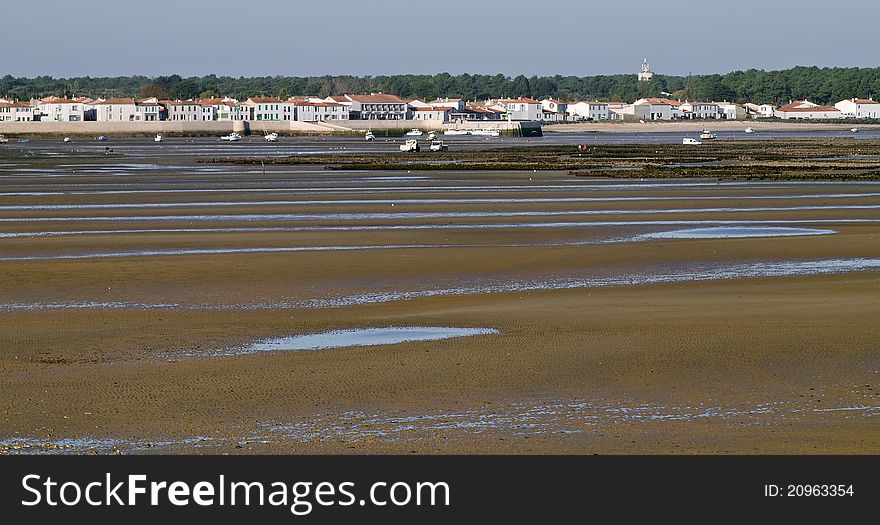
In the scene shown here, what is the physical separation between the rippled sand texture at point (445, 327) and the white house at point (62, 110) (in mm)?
136358

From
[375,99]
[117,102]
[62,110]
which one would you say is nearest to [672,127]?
[375,99]

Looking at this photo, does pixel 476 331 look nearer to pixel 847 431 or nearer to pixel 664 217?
pixel 847 431

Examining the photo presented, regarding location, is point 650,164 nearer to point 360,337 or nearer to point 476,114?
point 360,337

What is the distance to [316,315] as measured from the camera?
14.7m

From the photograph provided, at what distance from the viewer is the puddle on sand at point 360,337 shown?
12.6 metres

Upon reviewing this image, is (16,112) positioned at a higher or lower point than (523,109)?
lower

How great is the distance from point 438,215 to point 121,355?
55.0 feet

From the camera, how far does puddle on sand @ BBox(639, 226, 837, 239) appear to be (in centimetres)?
2339

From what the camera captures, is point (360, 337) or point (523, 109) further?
point (523, 109)

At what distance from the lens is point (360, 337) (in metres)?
13.1

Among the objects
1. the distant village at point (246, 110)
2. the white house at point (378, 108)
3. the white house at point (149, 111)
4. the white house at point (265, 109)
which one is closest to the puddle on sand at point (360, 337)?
the distant village at point (246, 110)
